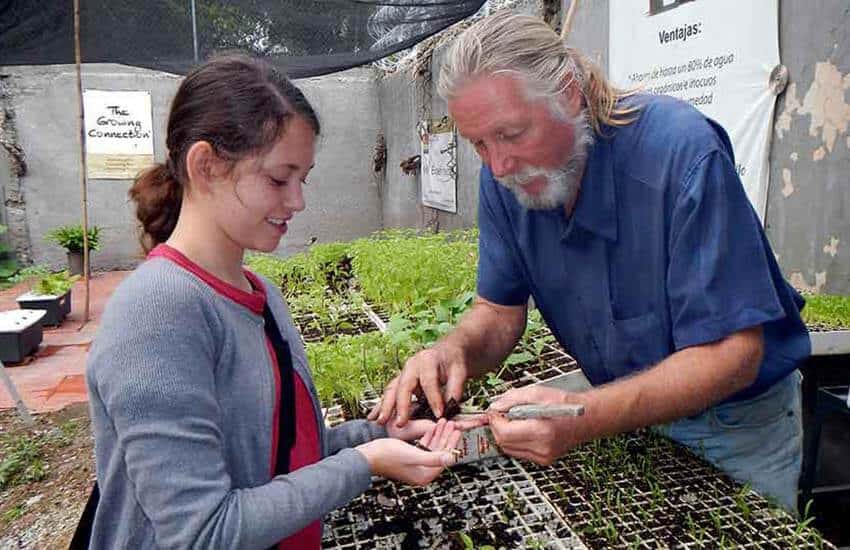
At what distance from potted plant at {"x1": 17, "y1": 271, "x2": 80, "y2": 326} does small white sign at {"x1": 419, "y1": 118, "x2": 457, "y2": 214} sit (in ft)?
15.3

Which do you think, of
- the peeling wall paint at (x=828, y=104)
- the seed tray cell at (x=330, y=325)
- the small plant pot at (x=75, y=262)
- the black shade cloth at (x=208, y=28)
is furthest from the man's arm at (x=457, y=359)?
the small plant pot at (x=75, y=262)

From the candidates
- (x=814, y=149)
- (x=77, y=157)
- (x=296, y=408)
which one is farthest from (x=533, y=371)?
(x=77, y=157)

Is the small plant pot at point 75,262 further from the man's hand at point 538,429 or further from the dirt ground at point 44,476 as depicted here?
the man's hand at point 538,429

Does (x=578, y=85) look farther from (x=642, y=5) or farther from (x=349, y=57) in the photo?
(x=349, y=57)

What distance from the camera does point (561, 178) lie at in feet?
5.17

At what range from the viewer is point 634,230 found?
1.55 meters

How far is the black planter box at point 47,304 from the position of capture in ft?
20.9

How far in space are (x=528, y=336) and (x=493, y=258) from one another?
72cm

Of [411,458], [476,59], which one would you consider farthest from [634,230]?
[411,458]

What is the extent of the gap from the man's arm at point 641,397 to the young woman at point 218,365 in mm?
176

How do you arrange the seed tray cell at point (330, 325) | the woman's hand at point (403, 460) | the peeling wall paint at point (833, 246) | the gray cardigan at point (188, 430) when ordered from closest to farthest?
the gray cardigan at point (188, 430) → the woman's hand at point (403, 460) → the seed tray cell at point (330, 325) → the peeling wall paint at point (833, 246)

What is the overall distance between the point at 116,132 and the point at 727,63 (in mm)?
9482

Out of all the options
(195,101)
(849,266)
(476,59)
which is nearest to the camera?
(195,101)

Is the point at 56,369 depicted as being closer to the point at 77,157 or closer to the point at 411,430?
the point at 411,430
